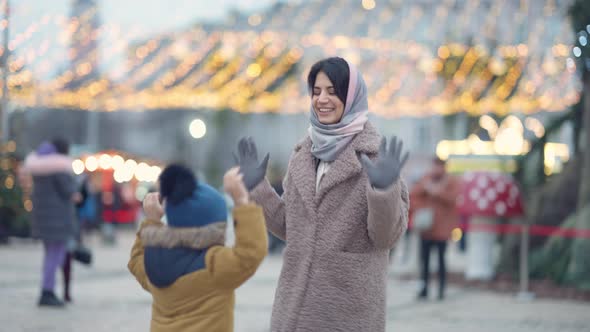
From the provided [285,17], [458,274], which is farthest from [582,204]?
[285,17]

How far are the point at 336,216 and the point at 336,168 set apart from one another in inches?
6.9

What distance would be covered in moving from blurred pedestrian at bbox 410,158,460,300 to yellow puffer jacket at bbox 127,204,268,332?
25.5 ft

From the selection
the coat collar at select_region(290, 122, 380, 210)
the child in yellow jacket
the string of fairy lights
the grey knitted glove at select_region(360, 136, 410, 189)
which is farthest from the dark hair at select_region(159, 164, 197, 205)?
the string of fairy lights

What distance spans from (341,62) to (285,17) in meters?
57.8

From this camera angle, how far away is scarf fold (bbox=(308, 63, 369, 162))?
3922mm

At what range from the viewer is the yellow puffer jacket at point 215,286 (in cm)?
380

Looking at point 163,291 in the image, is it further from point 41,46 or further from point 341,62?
point 41,46

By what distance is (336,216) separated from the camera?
3850 millimetres

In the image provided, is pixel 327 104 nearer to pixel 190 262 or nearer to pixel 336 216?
pixel 336 216

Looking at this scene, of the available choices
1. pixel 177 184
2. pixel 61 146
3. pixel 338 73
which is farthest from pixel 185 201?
pixel 61 146

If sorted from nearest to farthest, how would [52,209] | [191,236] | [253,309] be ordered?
[191,236] < [52,209] < [253,309]

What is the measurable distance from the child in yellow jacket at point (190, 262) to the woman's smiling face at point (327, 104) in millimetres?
391

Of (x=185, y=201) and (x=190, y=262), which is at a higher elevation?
(x=185, y=201)

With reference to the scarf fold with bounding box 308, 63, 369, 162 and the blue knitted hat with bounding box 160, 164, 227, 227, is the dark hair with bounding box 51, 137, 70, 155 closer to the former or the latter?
the blue knitted hat with bounding box 160, 164, 227, 227
